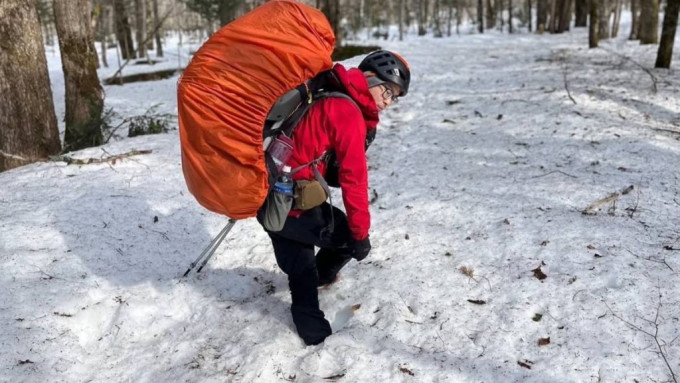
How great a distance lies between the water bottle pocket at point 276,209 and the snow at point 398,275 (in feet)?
2.85

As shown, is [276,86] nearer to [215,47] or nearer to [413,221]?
[215,47]

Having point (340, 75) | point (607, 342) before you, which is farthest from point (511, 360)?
point (340, 75)

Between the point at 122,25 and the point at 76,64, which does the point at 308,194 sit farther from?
the point at 122,25

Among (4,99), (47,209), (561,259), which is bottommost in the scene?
(561,259)

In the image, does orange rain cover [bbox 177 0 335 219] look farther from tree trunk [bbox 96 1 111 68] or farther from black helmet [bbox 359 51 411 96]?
tree trunk [bbox 96 1 111 68]

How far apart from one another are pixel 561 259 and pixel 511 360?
3.99ft

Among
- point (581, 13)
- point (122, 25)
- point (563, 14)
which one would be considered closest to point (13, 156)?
point (122, 25)

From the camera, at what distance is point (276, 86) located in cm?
262

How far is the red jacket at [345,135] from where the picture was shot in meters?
2.79

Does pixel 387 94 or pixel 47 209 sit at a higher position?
pixel 387 94

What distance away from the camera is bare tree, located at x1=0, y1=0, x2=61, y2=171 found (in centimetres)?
534

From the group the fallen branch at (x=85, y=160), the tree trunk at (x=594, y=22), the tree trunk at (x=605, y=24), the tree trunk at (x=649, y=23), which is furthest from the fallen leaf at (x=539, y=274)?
the tree trunk at (x=605, y=24)

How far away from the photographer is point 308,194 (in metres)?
2.91

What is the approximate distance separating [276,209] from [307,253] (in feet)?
1.65
